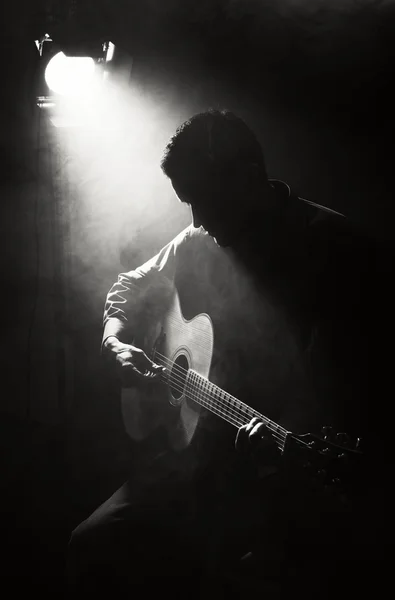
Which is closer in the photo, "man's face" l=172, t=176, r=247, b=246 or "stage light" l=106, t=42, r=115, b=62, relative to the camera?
"man's face" l=172, t=176, r=247, b=246

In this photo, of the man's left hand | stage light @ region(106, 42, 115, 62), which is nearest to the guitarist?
the man's left hand

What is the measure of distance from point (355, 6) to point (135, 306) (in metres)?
0.99

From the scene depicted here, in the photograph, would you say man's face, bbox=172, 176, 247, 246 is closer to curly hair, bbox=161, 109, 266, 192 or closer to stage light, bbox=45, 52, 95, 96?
curly hair, bbox=161, 109, 266, 192

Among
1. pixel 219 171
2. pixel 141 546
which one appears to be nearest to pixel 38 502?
pixel 141 546

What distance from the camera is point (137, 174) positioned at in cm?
169

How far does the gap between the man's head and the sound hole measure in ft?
1.12

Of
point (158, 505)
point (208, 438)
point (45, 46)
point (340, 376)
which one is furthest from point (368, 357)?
point (45, 46)

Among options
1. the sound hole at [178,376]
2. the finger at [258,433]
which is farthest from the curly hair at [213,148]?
the finger at [258,433]

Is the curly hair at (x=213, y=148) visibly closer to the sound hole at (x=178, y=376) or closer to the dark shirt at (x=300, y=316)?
the dark shirt at (x=300, y=316)

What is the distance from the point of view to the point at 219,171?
4.56 ft

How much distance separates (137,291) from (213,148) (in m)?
0.50

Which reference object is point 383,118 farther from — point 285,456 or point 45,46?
point 45,46

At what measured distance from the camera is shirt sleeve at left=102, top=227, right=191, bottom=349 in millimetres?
1604

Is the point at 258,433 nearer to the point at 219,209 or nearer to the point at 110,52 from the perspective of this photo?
the point at 219,209
